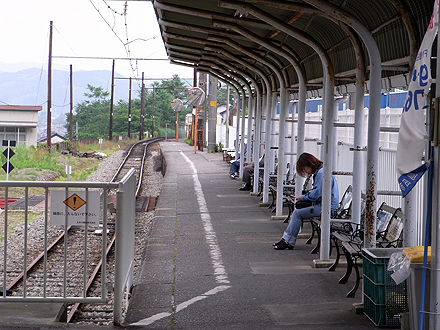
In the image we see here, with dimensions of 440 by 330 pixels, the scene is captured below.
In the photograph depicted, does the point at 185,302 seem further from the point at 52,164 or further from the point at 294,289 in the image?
the point at 52,164

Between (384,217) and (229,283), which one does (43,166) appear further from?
(384,217)

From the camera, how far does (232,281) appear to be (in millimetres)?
6734

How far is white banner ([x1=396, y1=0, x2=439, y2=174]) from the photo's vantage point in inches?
157

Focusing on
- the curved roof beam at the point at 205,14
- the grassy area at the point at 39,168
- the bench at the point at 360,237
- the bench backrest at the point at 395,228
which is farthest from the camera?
the grassy area at the point at 39,168

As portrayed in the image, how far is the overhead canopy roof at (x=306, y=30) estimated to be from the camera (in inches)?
225

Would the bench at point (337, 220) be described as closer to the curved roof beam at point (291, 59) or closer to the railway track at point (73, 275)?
the curved roof beam at point (291, 59)

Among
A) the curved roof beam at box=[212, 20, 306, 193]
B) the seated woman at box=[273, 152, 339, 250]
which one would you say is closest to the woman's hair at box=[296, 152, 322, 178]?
the seated woman at box=[273, 152, 339, 250]

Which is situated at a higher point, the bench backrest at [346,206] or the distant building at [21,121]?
the distant building at [21,121]

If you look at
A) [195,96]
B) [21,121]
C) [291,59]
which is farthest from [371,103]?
[21,121]

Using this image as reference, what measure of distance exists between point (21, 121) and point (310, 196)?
168 feet

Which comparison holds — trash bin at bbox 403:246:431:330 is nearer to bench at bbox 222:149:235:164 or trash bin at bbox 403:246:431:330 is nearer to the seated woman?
the seated woman

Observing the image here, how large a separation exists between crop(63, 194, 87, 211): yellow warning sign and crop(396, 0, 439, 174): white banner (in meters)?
2.59

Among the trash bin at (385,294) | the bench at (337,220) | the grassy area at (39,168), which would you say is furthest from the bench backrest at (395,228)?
the grassy area at (39,168)

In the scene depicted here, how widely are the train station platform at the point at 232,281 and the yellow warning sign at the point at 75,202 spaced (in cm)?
111
